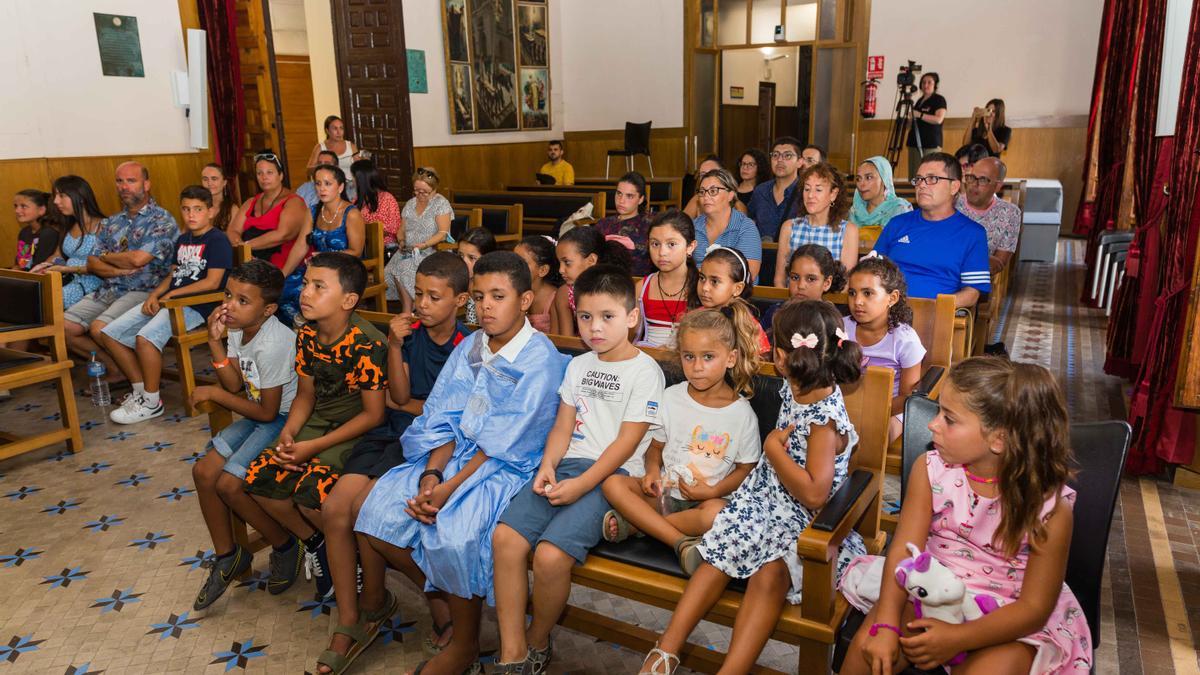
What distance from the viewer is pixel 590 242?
3250 millimetres

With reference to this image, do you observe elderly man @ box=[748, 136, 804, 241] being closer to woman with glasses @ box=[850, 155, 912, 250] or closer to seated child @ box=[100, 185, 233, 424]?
woman with glasses @ box=[850, 155, 912, 250]

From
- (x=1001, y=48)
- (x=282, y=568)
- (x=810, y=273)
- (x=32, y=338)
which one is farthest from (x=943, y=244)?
(x=1001, y=48)

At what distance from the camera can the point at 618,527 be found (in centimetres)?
208

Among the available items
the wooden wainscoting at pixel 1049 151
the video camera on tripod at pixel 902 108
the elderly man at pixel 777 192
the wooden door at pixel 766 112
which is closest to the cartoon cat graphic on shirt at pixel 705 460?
the elderly man at pixel 777 192

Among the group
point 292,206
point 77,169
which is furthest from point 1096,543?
point 77,169

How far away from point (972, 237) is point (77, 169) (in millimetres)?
6410

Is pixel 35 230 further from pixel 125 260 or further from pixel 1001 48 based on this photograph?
pixel 1001 48

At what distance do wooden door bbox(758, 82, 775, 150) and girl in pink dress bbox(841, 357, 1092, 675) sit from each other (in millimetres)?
10278

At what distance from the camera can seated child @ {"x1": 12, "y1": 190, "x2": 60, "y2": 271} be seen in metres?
4.67

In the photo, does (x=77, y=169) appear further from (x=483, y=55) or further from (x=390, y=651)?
(x=390, y=651)

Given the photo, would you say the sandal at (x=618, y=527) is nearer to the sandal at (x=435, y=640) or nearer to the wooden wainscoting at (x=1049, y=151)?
the sandal at (x=435, y=640)

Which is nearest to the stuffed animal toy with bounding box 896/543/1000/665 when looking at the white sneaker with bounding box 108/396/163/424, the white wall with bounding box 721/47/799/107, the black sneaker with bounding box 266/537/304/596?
the black sneaker with bounding box 266/537/304/596

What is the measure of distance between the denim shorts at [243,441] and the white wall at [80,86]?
4670 mm

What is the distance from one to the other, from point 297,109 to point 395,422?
30.9 ft
